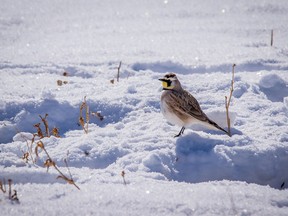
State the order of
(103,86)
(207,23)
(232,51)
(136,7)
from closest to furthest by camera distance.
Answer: (103,86)
(232,51)
(207,23)
(136,7)

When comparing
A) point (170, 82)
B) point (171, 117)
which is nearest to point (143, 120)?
point (171, 117)

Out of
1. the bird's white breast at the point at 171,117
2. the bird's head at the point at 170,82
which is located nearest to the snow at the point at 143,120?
the bird's white breast at the point at 171,117

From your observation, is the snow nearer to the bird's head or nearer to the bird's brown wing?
the bird's brown wing

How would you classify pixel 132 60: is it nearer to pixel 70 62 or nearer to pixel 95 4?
pixel 70 62

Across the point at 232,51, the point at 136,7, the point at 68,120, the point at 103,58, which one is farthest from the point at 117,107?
the point at 136,7

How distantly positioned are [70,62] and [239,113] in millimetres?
3118

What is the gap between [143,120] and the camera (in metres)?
4.33

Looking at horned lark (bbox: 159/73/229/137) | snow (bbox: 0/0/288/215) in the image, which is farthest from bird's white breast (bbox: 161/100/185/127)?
snow (bbox: 0/0/288/215)

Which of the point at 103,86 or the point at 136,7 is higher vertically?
the point at 136,7

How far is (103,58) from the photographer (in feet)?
22.0

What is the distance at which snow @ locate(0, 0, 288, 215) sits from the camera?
2.64 m

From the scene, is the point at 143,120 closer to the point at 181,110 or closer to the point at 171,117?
the point at 171,117

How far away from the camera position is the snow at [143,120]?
2.64 meters

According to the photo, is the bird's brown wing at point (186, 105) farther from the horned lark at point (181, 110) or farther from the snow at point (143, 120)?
the snow at point (143, 120)
